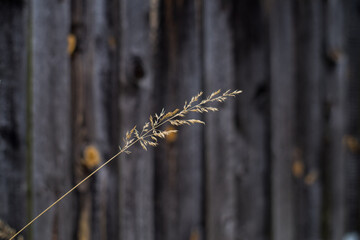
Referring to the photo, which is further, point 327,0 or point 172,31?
point 327,0

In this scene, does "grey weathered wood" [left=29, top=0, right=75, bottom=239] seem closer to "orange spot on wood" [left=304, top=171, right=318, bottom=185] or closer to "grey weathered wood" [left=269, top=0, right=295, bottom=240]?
"grey weathered wood" [left=269, top=0, right=295, bottom=240]

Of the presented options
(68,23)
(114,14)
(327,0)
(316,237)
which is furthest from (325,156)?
(68,23)

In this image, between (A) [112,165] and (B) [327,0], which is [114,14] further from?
(B) [327,0]

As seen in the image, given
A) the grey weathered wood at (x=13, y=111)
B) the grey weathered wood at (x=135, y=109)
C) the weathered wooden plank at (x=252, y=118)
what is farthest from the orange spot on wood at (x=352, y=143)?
the grey weathered wood at (x=13, y=111)

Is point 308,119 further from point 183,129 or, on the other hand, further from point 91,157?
point 91,157

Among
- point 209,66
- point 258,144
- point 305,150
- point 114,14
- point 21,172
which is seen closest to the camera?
point 21,172

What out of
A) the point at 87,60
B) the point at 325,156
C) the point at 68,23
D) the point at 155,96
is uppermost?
the point at 68,23

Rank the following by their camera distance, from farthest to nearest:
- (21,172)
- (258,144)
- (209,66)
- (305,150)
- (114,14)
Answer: (305,150)
(258,144)
(209,66)
(114,14)
(21,172)
